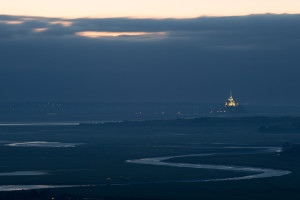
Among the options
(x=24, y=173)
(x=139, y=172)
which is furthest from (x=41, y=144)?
(x=139, y=172)

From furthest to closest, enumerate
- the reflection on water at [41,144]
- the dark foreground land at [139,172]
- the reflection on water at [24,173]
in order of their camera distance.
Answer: the reflection on water at [41,144], the reflection on water at [24,173], the dark foreground land at [139,172]

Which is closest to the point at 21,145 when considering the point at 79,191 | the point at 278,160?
the point at 278,160

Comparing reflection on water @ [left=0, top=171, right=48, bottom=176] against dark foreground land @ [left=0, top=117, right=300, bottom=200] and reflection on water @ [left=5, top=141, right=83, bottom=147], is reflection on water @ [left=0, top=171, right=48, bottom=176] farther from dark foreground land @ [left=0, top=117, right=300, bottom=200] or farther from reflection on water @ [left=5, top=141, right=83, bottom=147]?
reflection on water @ [left=5, top=141, right=83, bottom=147]

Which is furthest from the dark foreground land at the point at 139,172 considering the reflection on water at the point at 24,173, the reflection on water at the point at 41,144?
the reflection on water at the point at 41,144

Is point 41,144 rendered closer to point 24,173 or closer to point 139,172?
point 24,173

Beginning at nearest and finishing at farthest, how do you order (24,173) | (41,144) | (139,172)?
(24,173), (139,172), (41,144)

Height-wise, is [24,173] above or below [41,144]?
above

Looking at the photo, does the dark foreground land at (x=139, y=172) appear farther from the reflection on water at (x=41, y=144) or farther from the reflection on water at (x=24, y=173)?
the reflection on water at (x=41, y=144)

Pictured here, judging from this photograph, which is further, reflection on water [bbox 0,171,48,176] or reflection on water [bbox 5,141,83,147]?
reflection on water [bbox 5,141,83,147]

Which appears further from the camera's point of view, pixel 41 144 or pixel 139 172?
pixel 41 144

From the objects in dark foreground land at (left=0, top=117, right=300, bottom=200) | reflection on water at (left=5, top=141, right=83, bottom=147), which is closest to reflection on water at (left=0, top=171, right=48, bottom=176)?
dark foreground land at (left=0, top=117, right=300, bottom=200)

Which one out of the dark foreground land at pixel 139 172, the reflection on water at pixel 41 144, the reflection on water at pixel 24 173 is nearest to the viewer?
the dark foreground land at pixel 139 172
